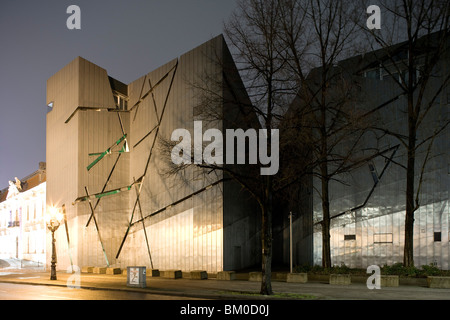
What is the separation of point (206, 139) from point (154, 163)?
20.2 ft

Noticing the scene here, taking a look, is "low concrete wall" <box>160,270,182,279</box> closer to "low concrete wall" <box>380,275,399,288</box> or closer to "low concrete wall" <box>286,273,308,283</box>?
"low concrete wall" <box>286,273,308,283</box>

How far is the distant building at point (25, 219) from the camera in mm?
47312

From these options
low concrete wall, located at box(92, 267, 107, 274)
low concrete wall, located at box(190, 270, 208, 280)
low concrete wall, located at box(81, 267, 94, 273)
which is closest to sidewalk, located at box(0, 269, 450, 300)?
low concrete wall, located at box(190, 270, 208, 280)

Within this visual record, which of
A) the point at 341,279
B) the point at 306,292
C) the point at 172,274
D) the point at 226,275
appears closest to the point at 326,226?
the point at 341,279

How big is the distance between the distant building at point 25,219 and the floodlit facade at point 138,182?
33.2 ft

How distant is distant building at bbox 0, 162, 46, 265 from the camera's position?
4731 cm

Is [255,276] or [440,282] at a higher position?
[440,282]

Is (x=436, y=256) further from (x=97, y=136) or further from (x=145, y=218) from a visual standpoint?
(x=97, y=136)

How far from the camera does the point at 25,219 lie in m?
52.0

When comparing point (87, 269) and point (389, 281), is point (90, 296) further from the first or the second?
point (87, 269)

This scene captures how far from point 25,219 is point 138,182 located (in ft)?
75.3

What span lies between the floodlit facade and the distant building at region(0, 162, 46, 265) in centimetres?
1011

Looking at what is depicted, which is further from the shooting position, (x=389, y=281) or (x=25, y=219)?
(x=25, y=219)
